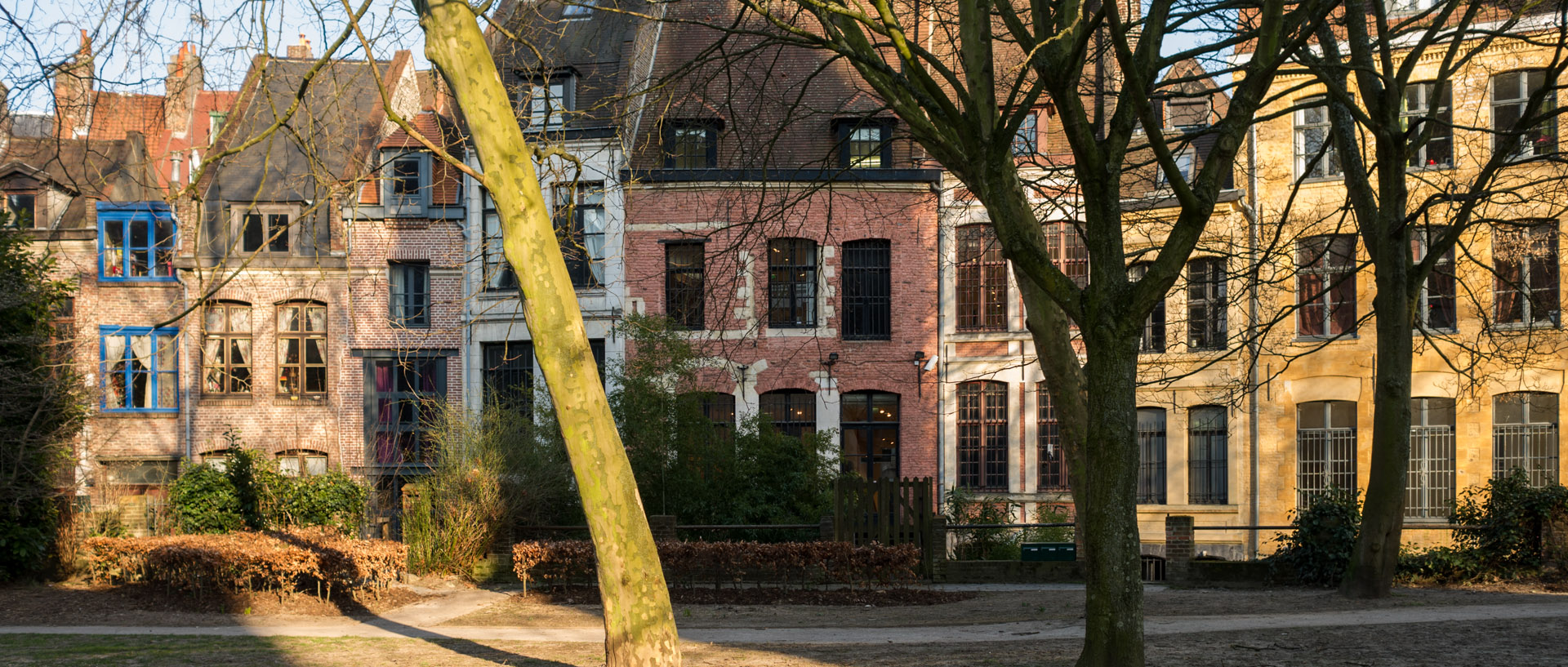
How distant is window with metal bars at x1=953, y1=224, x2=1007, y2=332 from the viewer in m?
27.5

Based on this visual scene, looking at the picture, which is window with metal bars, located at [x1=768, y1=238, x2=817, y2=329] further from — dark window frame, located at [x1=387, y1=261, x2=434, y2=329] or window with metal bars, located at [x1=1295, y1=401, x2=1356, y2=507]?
window with metal bars, located at [x1=1295, y1=401, x2=1356, y2=507]

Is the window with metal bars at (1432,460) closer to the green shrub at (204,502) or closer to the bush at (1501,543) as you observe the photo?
the bush at (1501,543)

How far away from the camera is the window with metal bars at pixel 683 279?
27250 millimetres

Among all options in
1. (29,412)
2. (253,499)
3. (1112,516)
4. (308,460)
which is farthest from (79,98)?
(308,460)

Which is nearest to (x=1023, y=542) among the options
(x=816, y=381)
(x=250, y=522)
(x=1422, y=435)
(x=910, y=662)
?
(x=816, y=381)

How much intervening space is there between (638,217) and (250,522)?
10802mm

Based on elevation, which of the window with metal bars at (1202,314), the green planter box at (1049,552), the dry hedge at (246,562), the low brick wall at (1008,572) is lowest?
the low brick wall at (1008,572)

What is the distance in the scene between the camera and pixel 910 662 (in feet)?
33.0

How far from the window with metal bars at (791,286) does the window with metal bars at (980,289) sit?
3.43 metres

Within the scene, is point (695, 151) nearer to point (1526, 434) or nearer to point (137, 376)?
point (137, 376)

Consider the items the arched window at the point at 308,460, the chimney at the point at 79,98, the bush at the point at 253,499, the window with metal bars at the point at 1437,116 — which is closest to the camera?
the chimney at the point at 79,98

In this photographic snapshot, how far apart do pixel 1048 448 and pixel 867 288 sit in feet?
18.3

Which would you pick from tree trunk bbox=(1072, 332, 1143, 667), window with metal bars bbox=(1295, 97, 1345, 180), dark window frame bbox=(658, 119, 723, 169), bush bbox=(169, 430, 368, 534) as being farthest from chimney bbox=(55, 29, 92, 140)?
window with metal bars bbox=(1295, 97, 1345, 180)

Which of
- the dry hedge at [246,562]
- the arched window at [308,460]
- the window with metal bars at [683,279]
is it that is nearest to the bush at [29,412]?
the dry hedge at [246,562]
